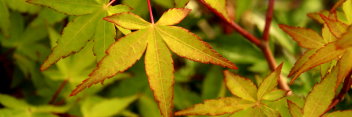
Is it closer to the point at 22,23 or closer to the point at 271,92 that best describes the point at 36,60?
the point at 22,23

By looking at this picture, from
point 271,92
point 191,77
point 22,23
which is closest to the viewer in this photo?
point 271,92

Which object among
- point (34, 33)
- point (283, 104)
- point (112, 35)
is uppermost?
point (34, 33)

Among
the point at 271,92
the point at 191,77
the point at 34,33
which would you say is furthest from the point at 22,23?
the point at 271,92

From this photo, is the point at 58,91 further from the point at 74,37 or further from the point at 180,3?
the point at 180,3

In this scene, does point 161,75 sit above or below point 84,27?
below

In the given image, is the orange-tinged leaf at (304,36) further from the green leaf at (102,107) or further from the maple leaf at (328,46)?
the green leaf at (102,107)

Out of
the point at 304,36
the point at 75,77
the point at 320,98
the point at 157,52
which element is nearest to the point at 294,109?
the point at 320,98

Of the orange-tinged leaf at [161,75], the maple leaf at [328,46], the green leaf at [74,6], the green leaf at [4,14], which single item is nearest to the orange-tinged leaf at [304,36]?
the maple leaf at [328,46]

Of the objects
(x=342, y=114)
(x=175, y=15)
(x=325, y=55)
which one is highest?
(x=175, y=15)
